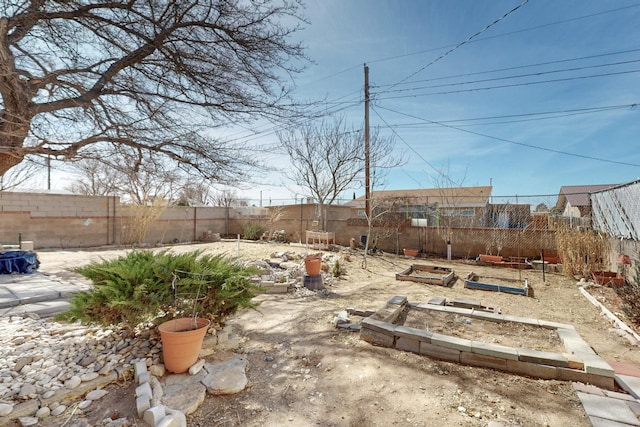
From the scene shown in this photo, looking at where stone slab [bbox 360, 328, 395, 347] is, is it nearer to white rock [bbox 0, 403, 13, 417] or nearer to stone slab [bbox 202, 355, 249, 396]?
stone slab [bbox 202, 355, 249, 396]

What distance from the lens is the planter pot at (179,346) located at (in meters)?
2.43

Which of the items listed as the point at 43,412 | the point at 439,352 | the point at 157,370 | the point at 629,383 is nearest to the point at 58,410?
the point at 43,412

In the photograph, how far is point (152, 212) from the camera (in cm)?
1262

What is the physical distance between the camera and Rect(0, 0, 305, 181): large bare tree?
371 centimetres

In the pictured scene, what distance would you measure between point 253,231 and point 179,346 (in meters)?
12.5

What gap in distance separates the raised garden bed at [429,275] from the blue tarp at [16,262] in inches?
336

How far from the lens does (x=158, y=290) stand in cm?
268

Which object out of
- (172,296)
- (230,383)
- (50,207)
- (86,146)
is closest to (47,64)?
(86,146)

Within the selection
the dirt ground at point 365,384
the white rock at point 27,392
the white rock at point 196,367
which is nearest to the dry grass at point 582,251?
the dirt ground at point 365,384

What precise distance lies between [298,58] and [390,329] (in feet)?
13.9

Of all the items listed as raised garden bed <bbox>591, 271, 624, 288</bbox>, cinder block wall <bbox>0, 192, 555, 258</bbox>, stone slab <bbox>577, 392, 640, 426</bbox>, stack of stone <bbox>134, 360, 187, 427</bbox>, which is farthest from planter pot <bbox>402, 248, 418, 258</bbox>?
stack of stone <bbox>134, 360, 187, 427</bbox>

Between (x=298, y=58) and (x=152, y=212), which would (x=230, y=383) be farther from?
(x=152, y=212)

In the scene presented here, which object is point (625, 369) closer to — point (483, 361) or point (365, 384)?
point (483, 361)

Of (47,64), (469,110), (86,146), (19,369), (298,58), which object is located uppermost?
(469,110)
